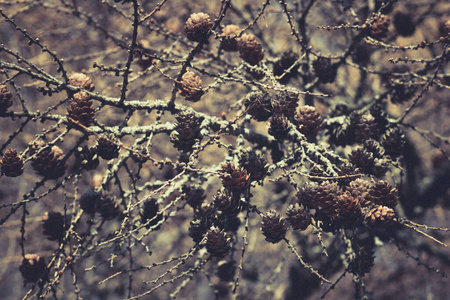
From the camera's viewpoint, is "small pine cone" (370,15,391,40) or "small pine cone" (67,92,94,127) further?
"small pine cone" (370,15,391,40)

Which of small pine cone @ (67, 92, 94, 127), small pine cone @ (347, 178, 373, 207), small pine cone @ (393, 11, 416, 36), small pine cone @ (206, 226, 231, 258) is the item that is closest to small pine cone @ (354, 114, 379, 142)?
small pine cone @ (347, 178, 373, 207)

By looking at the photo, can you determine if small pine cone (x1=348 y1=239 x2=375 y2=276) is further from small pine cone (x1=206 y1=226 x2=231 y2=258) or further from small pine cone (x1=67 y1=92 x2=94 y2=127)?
small pine cone (x1=67 y1=92 x2=94 y2=127)

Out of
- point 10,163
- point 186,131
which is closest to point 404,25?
point 186,131

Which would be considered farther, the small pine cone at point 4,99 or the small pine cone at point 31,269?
the small pine cone at point 31,269

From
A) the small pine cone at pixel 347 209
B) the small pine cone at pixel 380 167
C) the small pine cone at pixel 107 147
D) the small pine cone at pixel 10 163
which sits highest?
the small pine cone at pixel 107 147

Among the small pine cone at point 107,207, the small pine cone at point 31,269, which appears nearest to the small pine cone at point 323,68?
the small pine cone at point 107,207

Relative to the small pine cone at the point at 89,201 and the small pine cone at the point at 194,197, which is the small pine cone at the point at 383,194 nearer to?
the small pine cone at the point at 194,197
